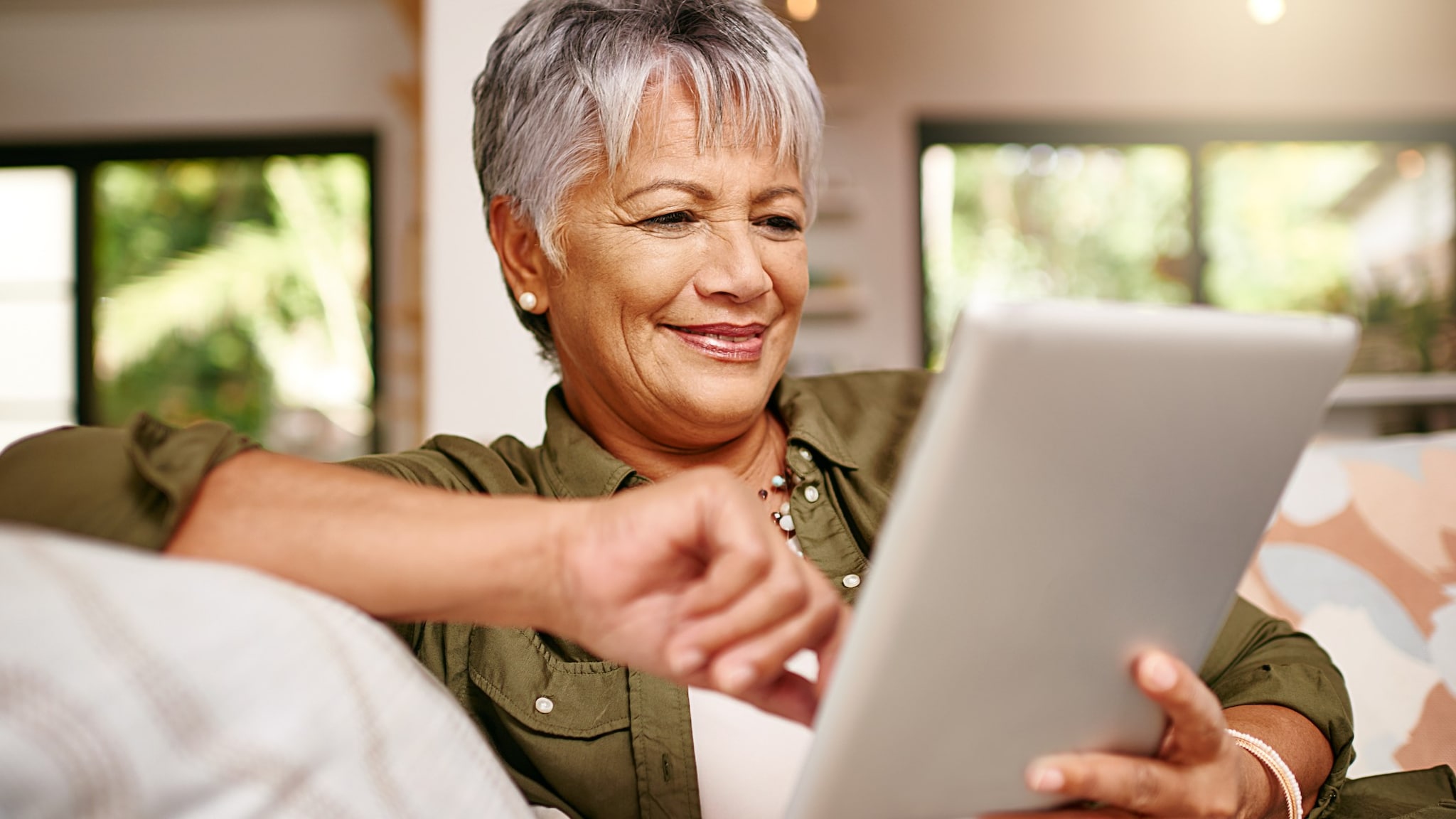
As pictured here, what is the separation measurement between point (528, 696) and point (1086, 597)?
0.56 metres

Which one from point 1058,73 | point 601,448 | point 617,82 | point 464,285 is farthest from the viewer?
point 1058,73

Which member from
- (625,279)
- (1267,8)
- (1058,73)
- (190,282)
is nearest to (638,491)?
(625,279)

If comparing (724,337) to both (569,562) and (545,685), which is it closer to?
(545,685)

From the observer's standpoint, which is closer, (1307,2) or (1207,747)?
(1207,747)

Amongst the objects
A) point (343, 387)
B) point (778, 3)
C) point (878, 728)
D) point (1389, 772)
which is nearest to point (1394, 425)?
point (778, 3)

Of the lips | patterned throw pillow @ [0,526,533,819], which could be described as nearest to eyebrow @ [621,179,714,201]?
the lips

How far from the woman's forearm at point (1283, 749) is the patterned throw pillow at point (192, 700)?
0.61m

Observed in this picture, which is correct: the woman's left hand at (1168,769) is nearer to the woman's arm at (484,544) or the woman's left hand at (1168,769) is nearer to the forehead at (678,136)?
the woman's arm at (484,544)

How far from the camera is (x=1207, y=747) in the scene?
0.67 metres

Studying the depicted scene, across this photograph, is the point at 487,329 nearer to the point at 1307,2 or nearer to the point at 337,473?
the point at 337,473

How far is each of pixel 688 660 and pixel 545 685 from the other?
45cm

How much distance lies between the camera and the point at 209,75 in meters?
5.21

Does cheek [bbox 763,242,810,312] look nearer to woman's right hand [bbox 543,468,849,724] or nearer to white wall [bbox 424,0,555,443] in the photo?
woman's right hand [bbox 543,468,849,724]

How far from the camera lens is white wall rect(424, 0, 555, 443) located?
182 cm
